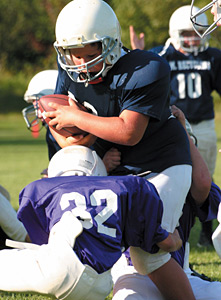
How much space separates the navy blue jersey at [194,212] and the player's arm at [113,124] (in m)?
0.58

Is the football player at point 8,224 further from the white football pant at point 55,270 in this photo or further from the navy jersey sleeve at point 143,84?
the white football pant at point 55,270

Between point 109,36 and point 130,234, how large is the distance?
96 centimetres

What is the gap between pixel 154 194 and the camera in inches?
90.3

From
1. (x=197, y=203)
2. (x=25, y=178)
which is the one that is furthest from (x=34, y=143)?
(x=197, y=203)

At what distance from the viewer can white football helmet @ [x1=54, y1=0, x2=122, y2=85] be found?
8.63 ft

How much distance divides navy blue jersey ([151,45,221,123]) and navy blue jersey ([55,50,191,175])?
2529mm

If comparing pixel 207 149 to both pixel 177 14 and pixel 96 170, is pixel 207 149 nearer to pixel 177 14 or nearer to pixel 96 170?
pixel 177 14

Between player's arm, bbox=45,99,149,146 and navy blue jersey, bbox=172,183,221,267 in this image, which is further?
navy blue jersey, bbox=172,183,221,267

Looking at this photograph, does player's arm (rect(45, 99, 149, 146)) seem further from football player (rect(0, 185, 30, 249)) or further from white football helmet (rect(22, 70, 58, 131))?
white football helmet (rect(22, 70, 58, 131))

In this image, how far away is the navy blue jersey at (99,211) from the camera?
6.89 ft

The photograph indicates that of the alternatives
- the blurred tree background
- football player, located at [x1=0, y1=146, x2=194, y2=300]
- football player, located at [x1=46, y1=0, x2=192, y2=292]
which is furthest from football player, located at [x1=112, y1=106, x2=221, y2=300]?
the blurred tree background

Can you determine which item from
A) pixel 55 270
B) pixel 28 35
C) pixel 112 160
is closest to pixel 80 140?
pixel 112 160

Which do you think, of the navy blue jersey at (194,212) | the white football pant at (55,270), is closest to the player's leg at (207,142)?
the navy blue jersey at (194,212)

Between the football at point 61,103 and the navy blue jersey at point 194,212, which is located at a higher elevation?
the football at point 61,103
